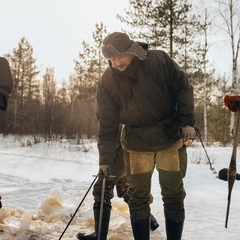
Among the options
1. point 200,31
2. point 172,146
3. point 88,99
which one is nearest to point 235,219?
point 172,146

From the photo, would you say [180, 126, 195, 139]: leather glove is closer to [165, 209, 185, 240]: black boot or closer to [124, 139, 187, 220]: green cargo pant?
[124, 139, 187, 220]: green cargo pant

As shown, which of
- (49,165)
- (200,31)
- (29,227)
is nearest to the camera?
(29,227)

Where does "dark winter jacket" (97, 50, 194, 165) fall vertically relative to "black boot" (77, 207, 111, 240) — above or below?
above

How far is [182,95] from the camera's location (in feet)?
8.25

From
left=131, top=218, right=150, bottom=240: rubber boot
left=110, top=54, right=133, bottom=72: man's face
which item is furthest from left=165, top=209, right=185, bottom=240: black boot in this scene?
left=110, top=54, right=133, bottom=72: man's face

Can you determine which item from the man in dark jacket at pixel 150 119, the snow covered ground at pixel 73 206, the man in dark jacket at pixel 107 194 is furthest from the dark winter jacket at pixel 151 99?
the snow covered ground at pixel 73 206

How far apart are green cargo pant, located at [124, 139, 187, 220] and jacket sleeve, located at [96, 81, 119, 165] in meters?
0.22

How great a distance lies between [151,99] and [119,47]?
1.48 ft

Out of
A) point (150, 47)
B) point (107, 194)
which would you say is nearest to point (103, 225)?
point (107, 194)

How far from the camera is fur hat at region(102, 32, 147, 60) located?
237 cm

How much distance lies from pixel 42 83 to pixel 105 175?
38.3m

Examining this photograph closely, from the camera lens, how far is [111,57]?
2377 millimetres

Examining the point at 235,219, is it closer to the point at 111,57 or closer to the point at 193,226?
the point at 193,226

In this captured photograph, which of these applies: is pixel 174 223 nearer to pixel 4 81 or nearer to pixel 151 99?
pixel 151 99
